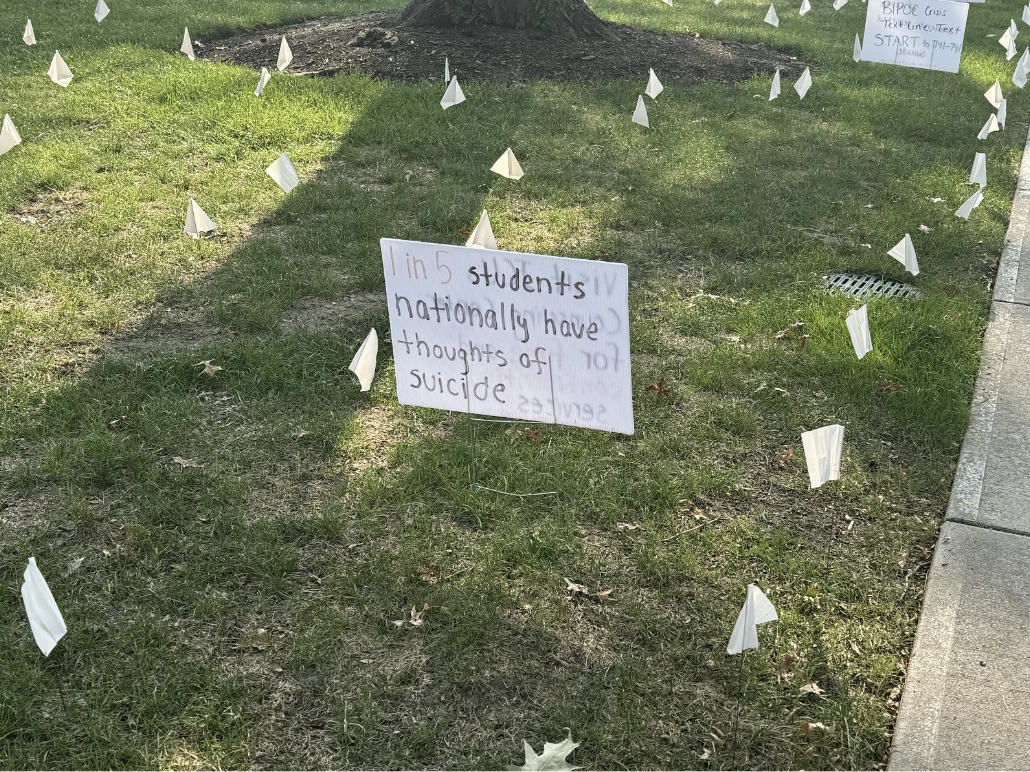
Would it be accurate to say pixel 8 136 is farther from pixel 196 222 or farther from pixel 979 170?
pixel 979 170

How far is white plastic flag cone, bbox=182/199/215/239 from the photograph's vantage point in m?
4.66

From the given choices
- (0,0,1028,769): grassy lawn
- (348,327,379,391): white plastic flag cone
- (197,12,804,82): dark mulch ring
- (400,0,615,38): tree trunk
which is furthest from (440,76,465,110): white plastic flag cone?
(348,327,379,391): white plastic flag cone

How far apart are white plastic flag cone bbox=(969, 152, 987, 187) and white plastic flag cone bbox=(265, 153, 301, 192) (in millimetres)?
4007

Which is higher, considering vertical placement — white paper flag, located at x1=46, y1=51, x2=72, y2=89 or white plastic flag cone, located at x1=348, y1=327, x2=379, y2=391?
white paper flag, located at x1=46, y1=51, x2=72, y2=89

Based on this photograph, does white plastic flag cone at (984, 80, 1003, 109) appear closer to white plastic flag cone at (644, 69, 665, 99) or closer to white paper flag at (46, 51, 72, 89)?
white plastic flag cone at (644, 69, 665, 99)

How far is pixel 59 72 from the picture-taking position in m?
6.73

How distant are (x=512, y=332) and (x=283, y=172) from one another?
8.05 feet

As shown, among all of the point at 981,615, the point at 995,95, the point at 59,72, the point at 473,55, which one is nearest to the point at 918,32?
the point at 995,95

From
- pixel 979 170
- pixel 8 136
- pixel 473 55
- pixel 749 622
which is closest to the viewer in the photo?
pixel 749 622

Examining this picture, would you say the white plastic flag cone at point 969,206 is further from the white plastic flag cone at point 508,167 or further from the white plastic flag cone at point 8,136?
the white plastic flag cone at point 8,136

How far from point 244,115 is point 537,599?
191 inches

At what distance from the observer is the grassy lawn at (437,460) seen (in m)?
2.45

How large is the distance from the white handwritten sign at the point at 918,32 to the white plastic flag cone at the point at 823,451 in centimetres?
572

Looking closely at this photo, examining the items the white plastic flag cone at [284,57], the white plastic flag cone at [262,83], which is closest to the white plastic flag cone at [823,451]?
the white plastic flag cone at [262,83]
